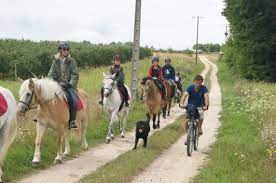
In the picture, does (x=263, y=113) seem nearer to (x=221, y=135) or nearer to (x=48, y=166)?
(x=221, y=135)

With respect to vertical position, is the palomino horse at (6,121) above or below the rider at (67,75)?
below

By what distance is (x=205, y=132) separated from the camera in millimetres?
17453

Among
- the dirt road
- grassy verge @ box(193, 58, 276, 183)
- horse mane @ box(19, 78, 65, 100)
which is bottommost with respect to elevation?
the dirt road

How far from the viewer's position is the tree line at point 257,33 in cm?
3922

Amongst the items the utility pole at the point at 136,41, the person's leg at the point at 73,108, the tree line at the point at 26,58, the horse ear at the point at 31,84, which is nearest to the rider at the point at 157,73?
the utility pole at the point at 136,41

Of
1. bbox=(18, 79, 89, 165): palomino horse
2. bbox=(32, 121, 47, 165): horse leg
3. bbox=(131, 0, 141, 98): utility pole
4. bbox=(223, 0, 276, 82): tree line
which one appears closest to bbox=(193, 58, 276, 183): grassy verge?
bbox=(18, 79, 89, 165): palomino horse

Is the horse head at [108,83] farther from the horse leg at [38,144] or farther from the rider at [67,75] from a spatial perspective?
the horse leg at [38,144]

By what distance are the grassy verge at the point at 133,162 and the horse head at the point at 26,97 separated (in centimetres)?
207

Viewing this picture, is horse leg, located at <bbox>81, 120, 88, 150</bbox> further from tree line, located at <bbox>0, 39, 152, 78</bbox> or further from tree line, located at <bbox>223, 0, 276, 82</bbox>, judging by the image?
tree line, located at <bbox>223, 0, 276, 82</bbox>

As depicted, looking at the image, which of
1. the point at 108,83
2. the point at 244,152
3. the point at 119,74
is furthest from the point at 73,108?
the point at 244,152

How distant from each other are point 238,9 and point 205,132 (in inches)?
1008

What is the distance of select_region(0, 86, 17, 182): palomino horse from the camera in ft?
28.7

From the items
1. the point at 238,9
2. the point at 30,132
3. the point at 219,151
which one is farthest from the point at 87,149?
the point at 238,9

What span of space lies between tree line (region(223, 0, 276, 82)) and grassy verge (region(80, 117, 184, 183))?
2575cm
